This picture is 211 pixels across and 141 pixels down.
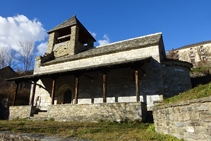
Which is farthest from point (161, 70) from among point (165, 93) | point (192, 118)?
point (192, 118)

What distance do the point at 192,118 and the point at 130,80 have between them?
715 cm

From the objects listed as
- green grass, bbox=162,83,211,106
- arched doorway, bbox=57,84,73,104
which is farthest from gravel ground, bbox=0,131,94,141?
arched doorway, bbox=57,84,73,104

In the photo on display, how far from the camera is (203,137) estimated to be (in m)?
2.90

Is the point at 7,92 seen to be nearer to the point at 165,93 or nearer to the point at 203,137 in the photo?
the point at 165,93

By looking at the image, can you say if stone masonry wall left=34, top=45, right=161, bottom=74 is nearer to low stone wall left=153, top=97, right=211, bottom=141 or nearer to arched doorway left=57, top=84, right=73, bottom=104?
arched doorway left=57, top=84, right=73, bottom=104

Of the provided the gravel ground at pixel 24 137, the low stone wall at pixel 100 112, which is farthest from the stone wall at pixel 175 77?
the gravel ground at pixel 24 137

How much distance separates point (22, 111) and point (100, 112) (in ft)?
21.3

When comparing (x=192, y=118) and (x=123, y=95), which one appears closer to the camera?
(x=192, y=118)

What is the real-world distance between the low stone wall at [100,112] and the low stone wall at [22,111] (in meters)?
2.11

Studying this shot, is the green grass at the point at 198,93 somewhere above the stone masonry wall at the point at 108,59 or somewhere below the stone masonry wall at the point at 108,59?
below

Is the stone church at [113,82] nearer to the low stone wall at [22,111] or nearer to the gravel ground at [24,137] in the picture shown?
the low stone wall at [22,111]

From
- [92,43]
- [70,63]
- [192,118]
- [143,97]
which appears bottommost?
[192,118]

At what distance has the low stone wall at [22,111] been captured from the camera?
1036cm

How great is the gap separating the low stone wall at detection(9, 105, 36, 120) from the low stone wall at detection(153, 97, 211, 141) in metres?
9.36
